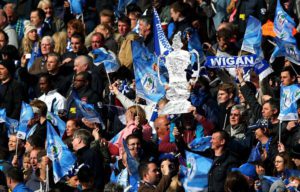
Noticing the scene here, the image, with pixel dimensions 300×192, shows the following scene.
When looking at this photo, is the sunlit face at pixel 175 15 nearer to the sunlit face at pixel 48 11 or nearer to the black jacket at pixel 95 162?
the sunlit face at pixel 48 11

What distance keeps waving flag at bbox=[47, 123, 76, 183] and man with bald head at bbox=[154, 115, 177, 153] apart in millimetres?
1145

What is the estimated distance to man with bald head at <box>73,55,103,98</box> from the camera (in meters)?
22.8

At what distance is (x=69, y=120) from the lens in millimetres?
21797

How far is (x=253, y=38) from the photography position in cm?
2173

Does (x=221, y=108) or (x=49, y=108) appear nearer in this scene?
(x=221, y=108)

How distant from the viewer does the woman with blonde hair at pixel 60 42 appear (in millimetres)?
25078

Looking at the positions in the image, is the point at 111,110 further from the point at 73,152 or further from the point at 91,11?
the point at 91,11

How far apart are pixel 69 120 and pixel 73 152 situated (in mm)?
996

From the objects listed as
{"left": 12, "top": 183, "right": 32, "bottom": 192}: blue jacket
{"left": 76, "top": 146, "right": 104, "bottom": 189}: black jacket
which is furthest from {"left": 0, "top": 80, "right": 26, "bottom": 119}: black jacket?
{"left": 12, "top": 183, "right": 32, "bottom": 192}: blue jacket

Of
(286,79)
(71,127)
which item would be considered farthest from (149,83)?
(286,79)

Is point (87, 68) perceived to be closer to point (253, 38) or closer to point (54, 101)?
point (54, 101)

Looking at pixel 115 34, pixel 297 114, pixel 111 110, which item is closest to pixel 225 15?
pixel 115 34

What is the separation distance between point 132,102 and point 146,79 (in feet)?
1.91

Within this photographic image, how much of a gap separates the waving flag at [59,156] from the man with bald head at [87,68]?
6.36ft
